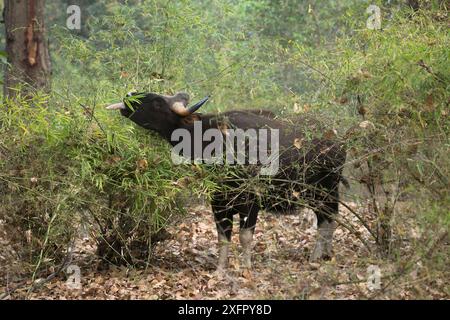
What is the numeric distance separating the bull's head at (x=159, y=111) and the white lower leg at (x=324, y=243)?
6.48 ft

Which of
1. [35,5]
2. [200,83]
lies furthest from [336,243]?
[35,5]

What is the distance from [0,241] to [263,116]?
3.19 meters

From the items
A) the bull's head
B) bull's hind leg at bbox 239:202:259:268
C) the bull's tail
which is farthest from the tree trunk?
the bull's tail

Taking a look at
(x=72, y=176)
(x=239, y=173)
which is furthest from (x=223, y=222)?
(x=72, y=176)

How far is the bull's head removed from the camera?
28.7 ft

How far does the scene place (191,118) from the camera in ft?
29.5

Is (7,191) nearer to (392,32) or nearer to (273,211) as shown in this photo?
(273,211)

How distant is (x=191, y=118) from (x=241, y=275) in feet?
6.50

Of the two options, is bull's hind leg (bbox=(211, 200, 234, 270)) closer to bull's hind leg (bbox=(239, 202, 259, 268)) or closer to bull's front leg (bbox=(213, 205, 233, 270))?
bull's front leg (bbox=(213, 205, 233, 270))

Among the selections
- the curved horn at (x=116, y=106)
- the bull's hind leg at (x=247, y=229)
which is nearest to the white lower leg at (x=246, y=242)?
the bull's hind leg at (x=247, y=229)

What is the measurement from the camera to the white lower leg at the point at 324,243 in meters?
8.79

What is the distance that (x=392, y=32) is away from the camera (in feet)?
25.3

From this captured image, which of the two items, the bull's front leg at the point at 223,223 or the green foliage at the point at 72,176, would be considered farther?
the bull's front leg at the point at 223,223

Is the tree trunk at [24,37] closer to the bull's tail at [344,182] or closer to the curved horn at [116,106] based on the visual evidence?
the curved horn at [116,106]
